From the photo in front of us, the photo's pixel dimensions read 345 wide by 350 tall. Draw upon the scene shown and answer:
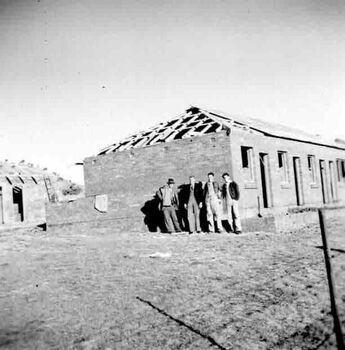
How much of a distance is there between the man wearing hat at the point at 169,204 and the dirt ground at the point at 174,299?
348 centimetres

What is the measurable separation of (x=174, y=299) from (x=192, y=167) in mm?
9846

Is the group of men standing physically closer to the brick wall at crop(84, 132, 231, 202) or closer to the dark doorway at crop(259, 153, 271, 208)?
the brick wall at crop(84, 132, 231, 202)

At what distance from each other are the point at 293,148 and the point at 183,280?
45.9 feet

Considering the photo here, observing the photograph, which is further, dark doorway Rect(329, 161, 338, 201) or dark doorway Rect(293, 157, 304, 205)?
dark doorway Rect(329, 161, 338, 201)

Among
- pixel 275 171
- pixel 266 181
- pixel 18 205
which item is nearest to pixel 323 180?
pixel 275 171

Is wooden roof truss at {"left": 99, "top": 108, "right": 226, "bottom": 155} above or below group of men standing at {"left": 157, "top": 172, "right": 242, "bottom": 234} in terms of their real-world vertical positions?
above

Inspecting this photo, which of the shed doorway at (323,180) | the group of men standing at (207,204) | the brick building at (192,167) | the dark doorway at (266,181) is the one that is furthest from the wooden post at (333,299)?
the shed doorway at (323,180)

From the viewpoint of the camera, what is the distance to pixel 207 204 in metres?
12.2

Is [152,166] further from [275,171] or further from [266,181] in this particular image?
[275,171]

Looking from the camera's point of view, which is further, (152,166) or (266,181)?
(266,181)

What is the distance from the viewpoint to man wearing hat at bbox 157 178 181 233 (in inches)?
504

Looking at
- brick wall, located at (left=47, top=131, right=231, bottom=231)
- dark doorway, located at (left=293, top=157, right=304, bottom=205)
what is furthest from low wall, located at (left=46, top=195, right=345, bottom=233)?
dark doorway, located at (left=293, top=157, right=304, bottom=205)

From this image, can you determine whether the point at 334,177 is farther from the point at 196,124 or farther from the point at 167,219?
the point at 167,219

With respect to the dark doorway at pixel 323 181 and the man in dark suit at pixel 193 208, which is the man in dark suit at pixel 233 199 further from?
the dark doorway at pixel 323 181
